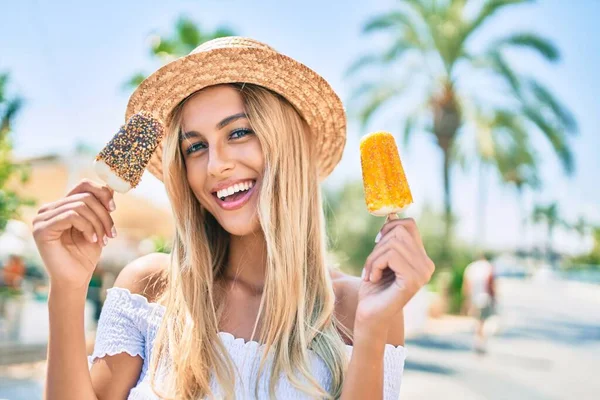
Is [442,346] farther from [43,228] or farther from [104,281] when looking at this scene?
[43,228]

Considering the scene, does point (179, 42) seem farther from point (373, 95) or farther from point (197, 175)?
point (197, 175)

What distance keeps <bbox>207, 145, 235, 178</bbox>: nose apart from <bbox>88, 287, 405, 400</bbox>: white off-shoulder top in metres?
0.59

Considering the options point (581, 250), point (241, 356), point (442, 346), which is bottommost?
point (241, 356)

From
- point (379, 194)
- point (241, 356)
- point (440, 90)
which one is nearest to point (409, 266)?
point (379, 194)

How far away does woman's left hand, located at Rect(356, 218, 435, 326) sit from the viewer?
1.81 meters

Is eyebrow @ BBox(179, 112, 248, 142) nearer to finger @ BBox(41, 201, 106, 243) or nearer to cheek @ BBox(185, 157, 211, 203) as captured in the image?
cheek @ BBox(185, 157, 211, 203)

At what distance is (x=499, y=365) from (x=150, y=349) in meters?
9.87

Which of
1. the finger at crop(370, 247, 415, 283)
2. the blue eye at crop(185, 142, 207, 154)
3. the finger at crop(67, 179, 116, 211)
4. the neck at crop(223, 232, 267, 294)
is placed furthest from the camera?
the neck at crop(223, 232, 267, 294)

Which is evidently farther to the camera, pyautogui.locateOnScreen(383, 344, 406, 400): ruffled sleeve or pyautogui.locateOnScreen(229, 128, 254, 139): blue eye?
pyautogui.locateOnScreen(229, 128, 254, 139): blue eye

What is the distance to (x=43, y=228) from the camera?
6.09 ft

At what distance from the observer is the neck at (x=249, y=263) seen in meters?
2.63

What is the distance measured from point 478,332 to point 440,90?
8.58 meters

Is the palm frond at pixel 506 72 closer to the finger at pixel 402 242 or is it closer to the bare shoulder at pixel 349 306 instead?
the bare shoulder at pixel 349 306

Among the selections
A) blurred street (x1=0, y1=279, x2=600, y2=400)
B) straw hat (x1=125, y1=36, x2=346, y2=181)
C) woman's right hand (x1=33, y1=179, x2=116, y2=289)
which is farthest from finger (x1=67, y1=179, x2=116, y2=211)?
blurred street (x1=0, y1=279, x2=600, y2=400)
